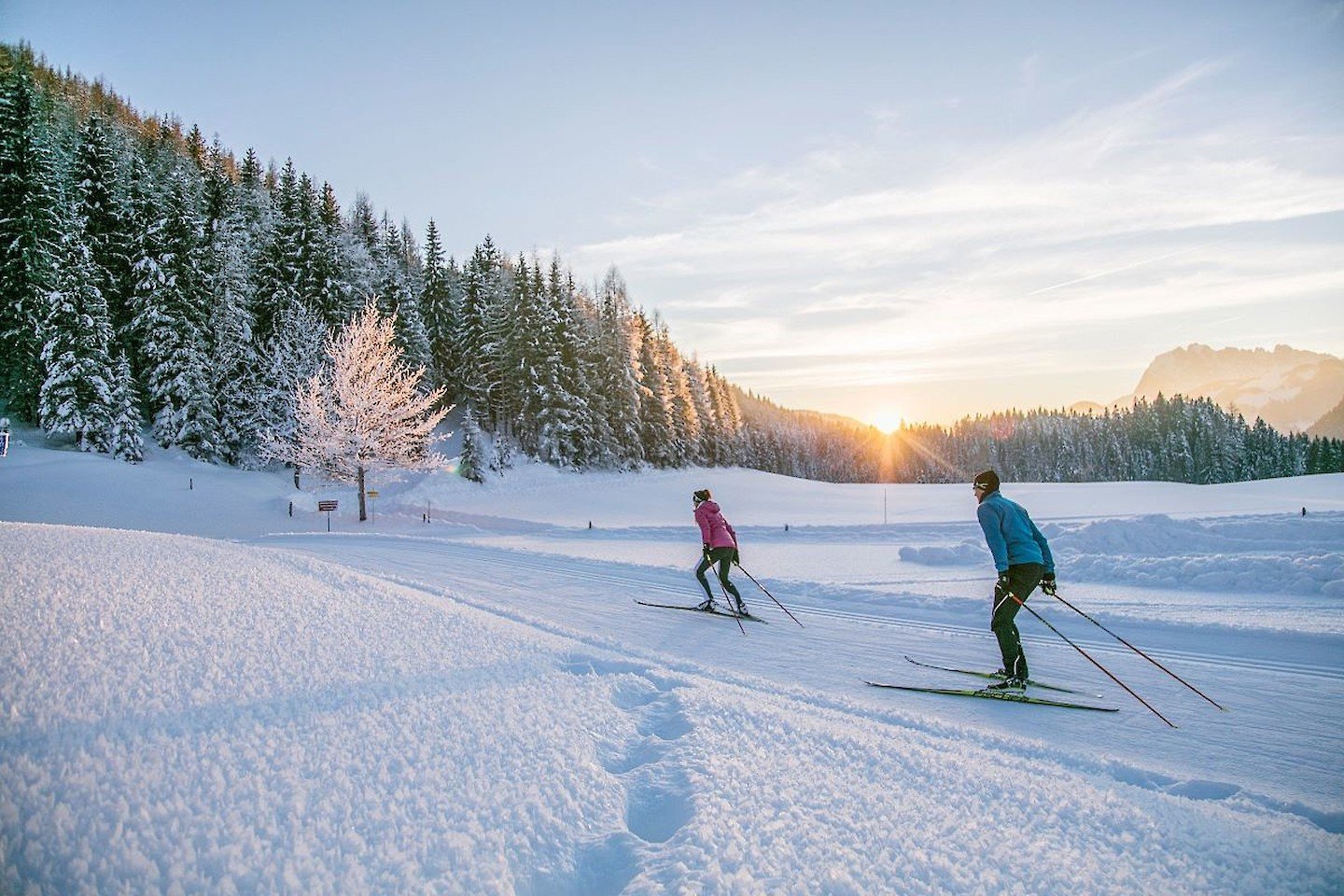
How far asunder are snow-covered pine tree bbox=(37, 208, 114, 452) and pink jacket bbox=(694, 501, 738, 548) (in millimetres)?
35237

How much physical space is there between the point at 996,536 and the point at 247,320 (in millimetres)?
43398

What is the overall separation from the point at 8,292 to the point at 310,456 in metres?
17.2

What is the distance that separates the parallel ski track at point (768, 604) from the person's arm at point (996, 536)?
2593 mm

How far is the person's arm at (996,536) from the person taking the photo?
261 inches

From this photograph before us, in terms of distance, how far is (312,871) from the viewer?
246cm

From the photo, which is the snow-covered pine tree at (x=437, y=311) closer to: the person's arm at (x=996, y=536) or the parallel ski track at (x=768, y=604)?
the parallel ski track at (x=768, y=604)

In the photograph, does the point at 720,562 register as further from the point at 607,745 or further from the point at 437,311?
the point at 437,311

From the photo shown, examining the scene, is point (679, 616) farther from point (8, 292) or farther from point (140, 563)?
point (8, 292)

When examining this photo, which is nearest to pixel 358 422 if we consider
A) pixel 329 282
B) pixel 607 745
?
pixel 329 282

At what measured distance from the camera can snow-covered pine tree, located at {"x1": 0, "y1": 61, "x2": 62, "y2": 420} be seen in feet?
96.0

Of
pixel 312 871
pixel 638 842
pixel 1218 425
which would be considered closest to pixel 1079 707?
pixel 638 842

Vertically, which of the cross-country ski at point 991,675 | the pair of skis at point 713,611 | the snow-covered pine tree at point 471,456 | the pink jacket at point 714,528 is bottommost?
the pair of skis at point 713,611

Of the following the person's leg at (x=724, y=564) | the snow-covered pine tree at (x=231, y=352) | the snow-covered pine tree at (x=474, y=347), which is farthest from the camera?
the snow-covered pine tree at (x=474, y=347)

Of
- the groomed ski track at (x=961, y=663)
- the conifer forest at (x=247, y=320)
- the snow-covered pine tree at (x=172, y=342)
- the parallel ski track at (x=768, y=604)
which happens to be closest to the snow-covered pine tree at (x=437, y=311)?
the conifer forest at (x=247, y=320)
